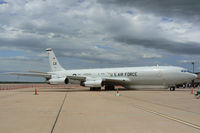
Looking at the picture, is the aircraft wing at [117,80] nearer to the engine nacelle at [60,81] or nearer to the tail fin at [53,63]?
the engine nacelle at [60,81]

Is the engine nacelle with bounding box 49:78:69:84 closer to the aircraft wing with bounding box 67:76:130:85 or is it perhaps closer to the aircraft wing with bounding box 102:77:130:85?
the aircraft wing with bounding box 67:76:130:85

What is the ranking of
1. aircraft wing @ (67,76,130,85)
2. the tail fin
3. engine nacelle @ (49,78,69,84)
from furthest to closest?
the tail fin, aircraft wing @ (67,76,130,85), engine nacelle @ (49,78,69,84)

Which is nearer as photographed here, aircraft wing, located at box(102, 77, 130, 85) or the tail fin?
aircraft wing, located at box(102, 77, 130, 85)

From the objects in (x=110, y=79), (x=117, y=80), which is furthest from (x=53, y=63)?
(x=117, y=80)

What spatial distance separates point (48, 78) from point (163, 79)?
17709 millimetres

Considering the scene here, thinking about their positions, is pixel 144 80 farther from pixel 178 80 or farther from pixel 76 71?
pixel 76 71

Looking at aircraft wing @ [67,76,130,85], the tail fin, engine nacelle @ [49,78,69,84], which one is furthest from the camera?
the tail fin

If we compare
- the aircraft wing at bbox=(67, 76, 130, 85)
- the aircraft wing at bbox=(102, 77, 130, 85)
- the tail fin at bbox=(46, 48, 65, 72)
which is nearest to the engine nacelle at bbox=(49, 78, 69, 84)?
the aircraft wing at bbox=(67, 76, 130, 85)

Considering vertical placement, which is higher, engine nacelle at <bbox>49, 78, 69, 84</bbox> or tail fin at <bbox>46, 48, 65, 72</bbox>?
tail fin at <bbox>46, 48, 65, 72</bbox>

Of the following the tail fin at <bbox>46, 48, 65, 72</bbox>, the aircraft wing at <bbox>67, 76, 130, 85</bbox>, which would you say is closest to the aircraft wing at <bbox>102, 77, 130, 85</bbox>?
the aircraft wing at <bbox>67, 76, 130, 85</bbox>

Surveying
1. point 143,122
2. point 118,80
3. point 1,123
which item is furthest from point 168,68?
point 1,123

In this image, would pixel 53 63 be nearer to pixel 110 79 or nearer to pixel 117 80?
pixel 110 79

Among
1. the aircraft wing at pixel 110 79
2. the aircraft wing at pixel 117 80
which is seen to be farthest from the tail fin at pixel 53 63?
the aircraft wing at pixel 117 80

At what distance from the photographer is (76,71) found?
38.1m
